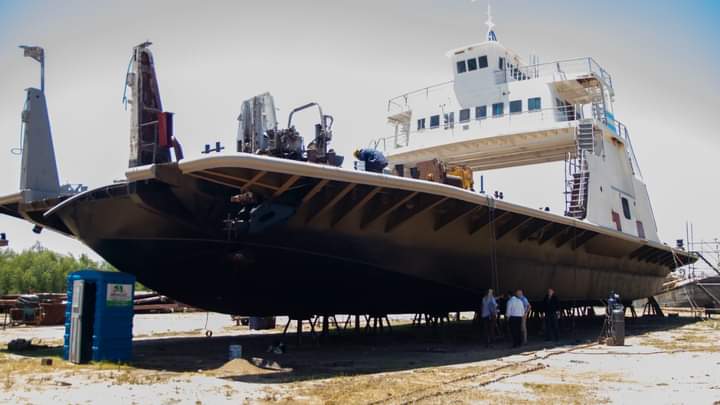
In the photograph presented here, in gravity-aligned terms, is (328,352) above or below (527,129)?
below

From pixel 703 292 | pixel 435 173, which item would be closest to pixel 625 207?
pixel 435 173

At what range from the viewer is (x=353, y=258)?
1399cm

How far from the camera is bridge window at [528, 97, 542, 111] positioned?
23.3 m

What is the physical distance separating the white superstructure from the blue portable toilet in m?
11.4

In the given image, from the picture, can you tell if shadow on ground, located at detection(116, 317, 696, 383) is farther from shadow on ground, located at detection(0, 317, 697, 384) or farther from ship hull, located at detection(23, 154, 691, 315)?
ship hull, located at detection(23, 154, 691, 315)

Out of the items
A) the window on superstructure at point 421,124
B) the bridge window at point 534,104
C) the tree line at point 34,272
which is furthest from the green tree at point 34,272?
the bridge window at point 534,104

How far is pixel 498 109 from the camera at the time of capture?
79.4ft

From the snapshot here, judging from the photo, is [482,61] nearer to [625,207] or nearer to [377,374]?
[625,207]

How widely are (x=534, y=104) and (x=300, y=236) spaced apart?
13.5 metres

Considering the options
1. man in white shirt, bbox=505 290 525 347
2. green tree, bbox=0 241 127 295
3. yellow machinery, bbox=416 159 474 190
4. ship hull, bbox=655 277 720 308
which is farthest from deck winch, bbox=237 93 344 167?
green tree, bbox=0 241 127 295

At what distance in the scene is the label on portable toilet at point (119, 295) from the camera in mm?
11883

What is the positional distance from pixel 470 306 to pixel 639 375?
768 centimetres

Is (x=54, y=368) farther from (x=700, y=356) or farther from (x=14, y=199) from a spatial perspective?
(x=700, y=356)

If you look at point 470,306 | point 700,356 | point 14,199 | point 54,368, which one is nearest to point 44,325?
point 14,199
